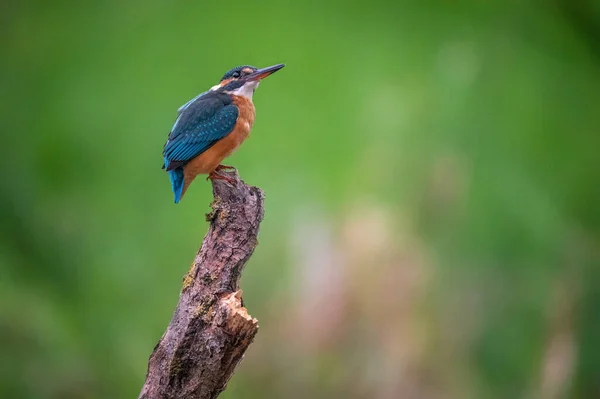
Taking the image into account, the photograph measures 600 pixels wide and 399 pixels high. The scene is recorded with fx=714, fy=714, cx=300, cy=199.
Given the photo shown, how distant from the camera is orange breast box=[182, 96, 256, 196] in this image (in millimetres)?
2602

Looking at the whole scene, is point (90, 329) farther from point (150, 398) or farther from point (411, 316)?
point (150, 398)

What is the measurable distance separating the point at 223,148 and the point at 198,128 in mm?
123

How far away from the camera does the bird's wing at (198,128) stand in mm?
2566

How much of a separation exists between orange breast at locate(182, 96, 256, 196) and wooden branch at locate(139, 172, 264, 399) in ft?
1.23

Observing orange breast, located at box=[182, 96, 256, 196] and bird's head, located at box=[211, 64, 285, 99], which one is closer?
orange breast, located at box=[182, 96, 256, 196]

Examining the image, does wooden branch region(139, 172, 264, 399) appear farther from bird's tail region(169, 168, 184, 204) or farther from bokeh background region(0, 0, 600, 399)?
bokeh background region(0, 0, 600, 399)

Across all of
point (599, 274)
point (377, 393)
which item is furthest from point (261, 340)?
point (599, 274)

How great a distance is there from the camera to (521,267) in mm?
4270

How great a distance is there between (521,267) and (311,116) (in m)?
1.57

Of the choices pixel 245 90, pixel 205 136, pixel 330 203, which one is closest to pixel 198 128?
pixel 205 136

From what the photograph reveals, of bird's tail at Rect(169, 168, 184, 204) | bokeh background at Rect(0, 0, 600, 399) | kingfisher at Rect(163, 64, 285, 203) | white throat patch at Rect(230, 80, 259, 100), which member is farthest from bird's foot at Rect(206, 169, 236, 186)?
bokeh background at Rect(0, 0, 600, 399)

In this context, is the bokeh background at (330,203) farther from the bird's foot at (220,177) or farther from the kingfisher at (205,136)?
the bird's foot at (220,177)

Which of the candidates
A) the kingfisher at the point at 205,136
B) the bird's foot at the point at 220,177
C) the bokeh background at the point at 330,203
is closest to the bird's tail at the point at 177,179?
the kingfisher at the point at 205,136

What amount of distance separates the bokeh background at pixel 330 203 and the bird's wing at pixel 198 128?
1478 mm
